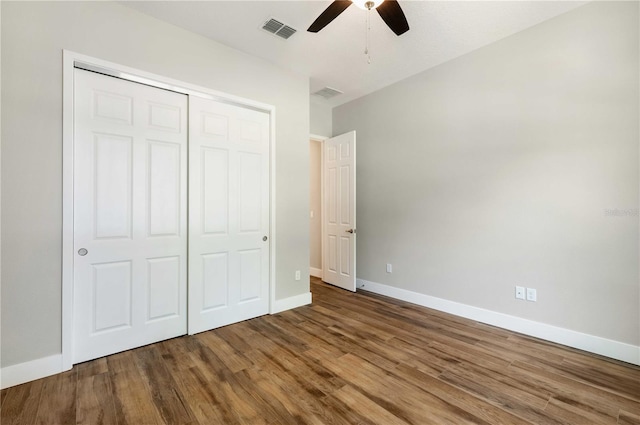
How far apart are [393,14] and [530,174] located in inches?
79.8

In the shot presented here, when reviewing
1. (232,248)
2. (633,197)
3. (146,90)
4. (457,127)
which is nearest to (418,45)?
(457,127)

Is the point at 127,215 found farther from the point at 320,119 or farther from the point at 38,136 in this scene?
the point at 320,119

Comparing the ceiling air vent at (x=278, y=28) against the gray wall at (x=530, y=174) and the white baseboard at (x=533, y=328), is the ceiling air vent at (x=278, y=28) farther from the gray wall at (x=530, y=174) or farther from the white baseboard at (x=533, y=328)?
the white baseboard at (x=533, y=328)

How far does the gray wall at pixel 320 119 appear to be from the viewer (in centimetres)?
462

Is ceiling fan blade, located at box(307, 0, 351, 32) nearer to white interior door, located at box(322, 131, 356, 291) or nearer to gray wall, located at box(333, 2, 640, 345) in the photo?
gray wall, located at box(333, 2, 640, 345)

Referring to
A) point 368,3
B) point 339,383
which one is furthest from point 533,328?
point 368,3

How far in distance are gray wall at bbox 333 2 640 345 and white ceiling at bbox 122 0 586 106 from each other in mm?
234

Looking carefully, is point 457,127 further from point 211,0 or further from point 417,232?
point 211,0

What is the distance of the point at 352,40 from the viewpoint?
291cm

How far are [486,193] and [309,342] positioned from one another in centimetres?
245

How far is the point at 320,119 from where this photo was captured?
4727mm

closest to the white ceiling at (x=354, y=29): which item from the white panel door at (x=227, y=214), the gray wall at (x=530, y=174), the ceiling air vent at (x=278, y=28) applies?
the ceiling air vent at (x=278, y=28)

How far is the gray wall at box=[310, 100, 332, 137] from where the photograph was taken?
4617mm

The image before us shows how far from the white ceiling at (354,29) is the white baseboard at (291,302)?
9.46 feet
